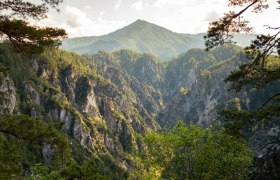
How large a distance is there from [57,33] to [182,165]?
16.9 metres

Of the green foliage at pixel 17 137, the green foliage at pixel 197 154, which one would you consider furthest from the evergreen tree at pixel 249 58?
the green foliage at pixel 17 137

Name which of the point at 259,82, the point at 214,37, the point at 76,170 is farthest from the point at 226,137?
the point at 76,170

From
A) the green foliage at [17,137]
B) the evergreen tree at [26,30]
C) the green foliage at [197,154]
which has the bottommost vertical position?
the green foliage at [197,154]

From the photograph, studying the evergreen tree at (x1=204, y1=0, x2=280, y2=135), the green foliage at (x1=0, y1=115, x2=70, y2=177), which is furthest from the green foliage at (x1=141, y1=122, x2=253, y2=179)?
the green foliage at (x1=0, y1=115, x2=70, y2=177)

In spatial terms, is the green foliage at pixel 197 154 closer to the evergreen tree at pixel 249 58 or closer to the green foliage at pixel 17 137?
the evergreen tree at pixel 249 58

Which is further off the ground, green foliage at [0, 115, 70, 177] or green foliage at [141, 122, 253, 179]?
green foliage at [0, 115, 70, 177]

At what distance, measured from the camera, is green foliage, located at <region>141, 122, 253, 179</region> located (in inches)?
1105

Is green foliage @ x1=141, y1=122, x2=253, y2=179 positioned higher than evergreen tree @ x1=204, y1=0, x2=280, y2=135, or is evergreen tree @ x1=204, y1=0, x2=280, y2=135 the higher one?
evergreen tree @ x1=204, y1=0, x2=280, y2=135

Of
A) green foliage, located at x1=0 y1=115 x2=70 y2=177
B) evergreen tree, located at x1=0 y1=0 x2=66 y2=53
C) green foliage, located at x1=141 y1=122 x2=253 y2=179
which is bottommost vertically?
green foliage, located at x1=141 y1=122 x2=253 y2=179

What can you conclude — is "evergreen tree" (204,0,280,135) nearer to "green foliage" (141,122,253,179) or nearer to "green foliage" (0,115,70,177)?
"green foliage" (141,122,253,179)

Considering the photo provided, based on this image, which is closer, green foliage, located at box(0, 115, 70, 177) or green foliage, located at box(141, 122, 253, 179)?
green foliage, located at box(0, 115, 70, 177)

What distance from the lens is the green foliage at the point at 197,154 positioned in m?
28.1

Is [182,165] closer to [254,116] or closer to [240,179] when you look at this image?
[240,179]

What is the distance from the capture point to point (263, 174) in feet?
81.7
